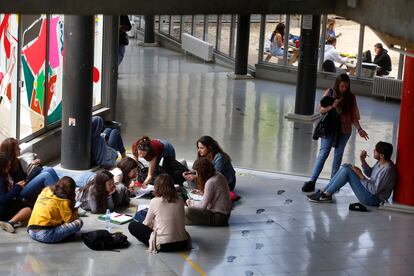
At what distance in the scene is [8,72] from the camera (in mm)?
13453

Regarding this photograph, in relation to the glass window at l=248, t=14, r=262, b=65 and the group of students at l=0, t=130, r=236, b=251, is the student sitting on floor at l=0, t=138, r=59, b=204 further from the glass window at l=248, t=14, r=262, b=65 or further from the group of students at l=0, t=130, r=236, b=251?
the glass window at l=248, t=14, r=262, b=65

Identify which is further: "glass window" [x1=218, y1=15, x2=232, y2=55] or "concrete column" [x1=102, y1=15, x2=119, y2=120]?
"glass window" [x1=218, y1=15, x2=232, y2=55]

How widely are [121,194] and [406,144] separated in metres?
3.80

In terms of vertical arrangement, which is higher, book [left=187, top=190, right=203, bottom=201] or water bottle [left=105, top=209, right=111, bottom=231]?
book [left=187, top=190, right=203, bottom=201]

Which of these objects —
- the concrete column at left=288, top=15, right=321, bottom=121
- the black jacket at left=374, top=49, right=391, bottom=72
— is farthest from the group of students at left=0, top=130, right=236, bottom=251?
the black jacket at left=374, top=49, right=391, bottom=72

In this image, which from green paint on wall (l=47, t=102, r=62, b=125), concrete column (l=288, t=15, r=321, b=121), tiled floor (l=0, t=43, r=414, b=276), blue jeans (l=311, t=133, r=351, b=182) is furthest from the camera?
concrete column (l=288, t=15, r=321, b=121)

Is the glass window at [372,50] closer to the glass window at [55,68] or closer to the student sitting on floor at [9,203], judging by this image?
the glass window at [55,68]

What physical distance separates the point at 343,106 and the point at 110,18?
16.2 feet

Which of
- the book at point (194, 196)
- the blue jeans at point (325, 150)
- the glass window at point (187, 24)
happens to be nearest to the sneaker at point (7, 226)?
the book at point (194, 196)

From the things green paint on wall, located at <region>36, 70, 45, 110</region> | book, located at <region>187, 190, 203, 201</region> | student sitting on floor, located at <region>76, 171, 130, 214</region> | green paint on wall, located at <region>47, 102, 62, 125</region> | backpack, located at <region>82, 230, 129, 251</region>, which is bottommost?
backpack, located at <region>82, 230, 129, 251</region>

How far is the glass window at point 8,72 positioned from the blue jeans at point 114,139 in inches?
59.8

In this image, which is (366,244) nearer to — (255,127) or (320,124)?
(320,124)

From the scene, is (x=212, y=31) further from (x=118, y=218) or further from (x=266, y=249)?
(x=266, y=249)

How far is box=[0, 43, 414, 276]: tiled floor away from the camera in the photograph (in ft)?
33.7
